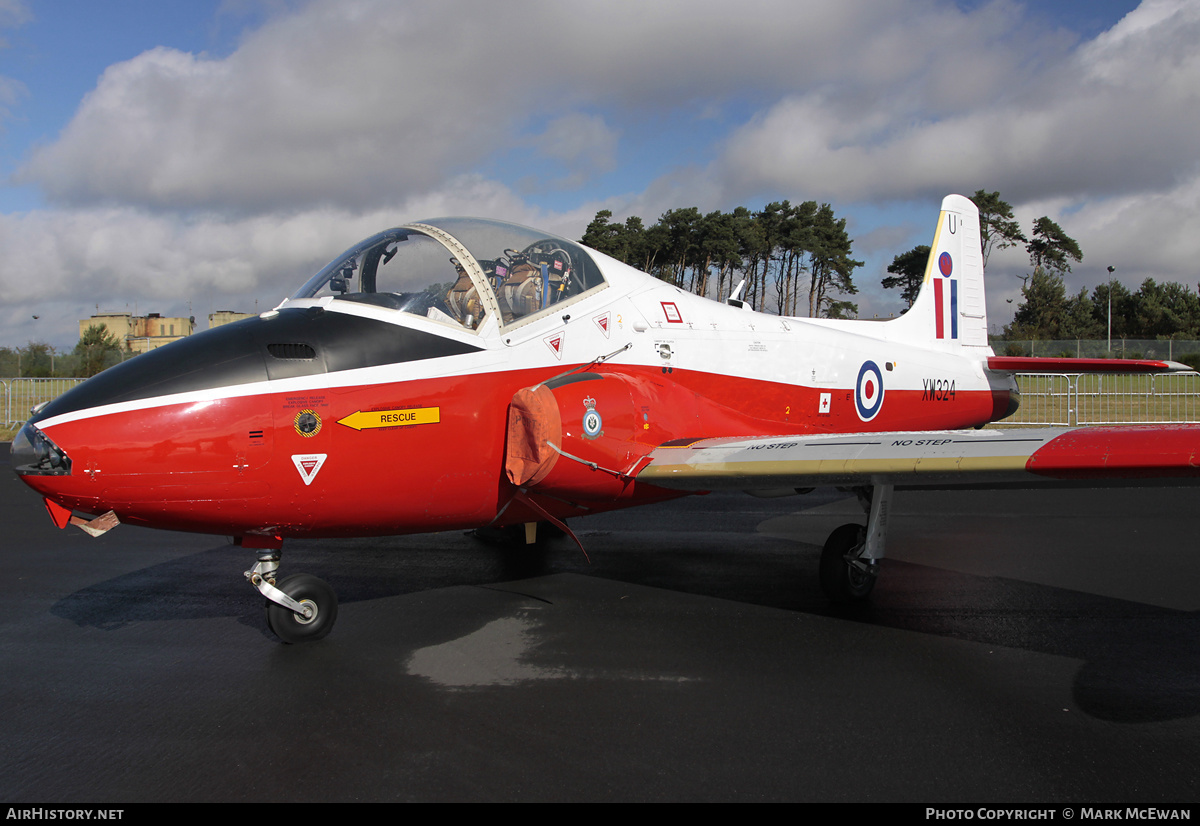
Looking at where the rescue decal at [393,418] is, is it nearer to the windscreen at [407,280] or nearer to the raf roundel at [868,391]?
the windscreen at [407,280]

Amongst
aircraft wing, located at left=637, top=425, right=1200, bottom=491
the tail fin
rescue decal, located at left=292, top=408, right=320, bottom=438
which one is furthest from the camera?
the tail fin

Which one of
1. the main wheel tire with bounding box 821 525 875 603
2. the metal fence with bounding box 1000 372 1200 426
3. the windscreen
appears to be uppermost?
the windscreen

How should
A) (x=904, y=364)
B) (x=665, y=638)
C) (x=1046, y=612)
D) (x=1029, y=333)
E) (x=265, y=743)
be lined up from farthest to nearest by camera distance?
(x=1029, y=333), (x=904, y=364), (x=1046, y=612), (x=665, y=638), (x=265, y=743)

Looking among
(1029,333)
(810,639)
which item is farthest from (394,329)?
(1029,333)

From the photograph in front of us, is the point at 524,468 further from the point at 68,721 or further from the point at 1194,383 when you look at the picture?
the point at 1194,383

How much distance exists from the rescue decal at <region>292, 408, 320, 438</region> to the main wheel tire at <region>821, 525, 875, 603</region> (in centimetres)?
378

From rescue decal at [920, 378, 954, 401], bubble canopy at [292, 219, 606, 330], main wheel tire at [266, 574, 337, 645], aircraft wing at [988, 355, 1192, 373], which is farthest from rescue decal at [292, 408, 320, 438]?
aircraft wing at [988, 355, 1192, 373]

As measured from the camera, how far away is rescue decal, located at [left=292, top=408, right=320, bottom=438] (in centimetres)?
405

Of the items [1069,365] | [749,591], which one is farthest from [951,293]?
[749,591]

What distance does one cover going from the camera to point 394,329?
4.44 metres

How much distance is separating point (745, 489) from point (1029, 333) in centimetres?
6194

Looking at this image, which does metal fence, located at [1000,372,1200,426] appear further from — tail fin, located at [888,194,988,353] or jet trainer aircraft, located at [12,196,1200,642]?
jet trainer aircraft, located at [12,196,1200,642]

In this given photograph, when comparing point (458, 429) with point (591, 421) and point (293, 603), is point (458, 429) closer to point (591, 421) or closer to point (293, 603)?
point (591, 421)

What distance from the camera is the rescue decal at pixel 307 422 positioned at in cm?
405
